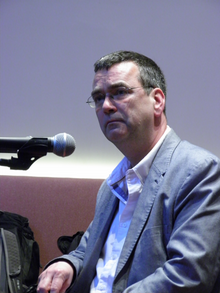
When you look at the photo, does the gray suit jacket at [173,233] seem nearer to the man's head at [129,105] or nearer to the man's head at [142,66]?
the man's head at [129,105]

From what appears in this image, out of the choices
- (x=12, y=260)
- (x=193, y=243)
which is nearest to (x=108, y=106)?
(x=193, y=243)

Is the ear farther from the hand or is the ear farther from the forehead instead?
the hand

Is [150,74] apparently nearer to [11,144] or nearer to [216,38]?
[11,144]

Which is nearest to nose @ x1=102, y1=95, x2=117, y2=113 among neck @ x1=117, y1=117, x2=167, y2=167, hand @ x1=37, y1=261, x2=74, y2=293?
neck @ x1=117, y1=117, x2=167, y2=167

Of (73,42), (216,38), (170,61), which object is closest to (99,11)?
(73,42)

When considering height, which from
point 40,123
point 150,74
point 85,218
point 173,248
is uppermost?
point 150,74

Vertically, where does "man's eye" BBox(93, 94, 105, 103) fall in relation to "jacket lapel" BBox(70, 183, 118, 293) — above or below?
above

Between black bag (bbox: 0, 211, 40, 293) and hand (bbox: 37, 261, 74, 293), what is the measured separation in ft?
2.08

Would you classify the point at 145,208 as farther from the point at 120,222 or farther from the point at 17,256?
the point at 17,256

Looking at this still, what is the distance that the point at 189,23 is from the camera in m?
2.64

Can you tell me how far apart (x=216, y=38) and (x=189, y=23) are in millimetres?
234

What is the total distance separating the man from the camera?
0.94 m

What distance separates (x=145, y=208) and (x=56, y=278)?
1.28ft

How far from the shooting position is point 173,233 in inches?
39.7
